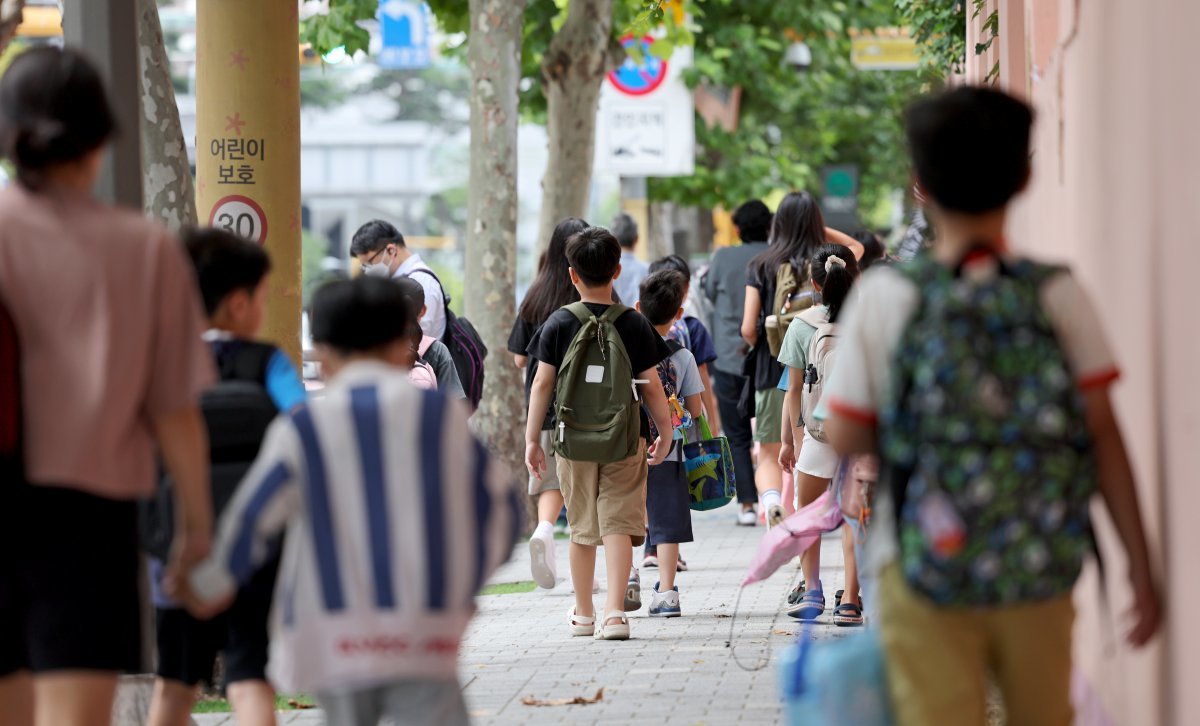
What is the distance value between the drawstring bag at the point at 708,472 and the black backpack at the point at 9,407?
5.91 m

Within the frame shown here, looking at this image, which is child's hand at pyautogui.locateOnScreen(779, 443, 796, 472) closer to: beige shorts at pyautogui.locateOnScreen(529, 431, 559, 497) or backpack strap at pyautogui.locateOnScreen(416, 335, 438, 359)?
beige shorts at pyautogui.locateOnScreen(529, 431, 559, 497)

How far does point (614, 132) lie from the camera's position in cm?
2134

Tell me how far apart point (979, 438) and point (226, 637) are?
2215 millimetres

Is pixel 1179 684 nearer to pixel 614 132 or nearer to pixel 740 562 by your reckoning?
pixel 740 562

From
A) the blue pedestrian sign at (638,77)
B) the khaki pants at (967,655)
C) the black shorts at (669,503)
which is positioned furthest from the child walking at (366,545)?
the blue pedestrian sign at (638,77)

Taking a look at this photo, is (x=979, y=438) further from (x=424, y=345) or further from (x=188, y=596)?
(x=424, y=345)

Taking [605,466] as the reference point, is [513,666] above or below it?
below

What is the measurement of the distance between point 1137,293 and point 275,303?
5039 millimetres

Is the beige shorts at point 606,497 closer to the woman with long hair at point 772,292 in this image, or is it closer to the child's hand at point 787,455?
the child's hand at point 787,455

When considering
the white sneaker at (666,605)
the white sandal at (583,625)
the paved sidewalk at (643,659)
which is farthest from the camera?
the white sneaker at (666,605)

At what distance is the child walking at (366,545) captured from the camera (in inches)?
156

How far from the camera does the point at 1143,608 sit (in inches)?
146

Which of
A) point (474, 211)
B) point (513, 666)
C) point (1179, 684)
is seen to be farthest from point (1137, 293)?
point (474, 211)

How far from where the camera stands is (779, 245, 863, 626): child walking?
329 inches
